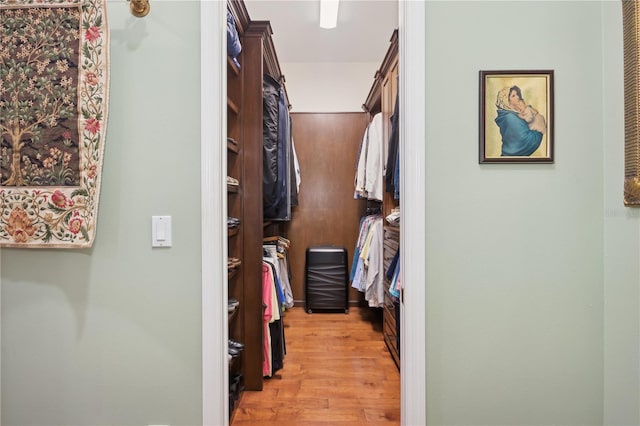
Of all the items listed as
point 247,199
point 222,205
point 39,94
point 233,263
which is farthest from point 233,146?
point 39,94

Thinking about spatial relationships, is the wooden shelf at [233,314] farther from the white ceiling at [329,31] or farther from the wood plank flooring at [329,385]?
the white ceiling at [329,31]

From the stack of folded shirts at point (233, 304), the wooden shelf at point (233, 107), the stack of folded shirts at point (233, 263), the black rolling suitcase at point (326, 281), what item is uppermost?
the wooden shelf at point (233, 107)

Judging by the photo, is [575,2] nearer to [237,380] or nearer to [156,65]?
[156,65]

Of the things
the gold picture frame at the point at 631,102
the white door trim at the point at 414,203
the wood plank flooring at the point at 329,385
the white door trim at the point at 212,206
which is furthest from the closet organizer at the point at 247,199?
the gold picture frame at the point at 631,102

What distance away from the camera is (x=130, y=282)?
1356 millimetres

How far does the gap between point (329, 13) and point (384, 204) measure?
1.71 meters

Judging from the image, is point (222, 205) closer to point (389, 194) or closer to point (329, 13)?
point (389, 194)

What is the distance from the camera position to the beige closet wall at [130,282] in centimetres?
134

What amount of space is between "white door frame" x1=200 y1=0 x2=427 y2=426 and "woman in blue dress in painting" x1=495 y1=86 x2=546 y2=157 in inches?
11.4

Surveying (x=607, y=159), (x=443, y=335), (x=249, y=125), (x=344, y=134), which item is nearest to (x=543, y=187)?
(x=607, y=159)

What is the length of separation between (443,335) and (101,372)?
1266 mm

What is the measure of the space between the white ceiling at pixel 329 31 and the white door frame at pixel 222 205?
6.73 feet

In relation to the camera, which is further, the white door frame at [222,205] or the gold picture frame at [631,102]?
the white door frame at [222,205]

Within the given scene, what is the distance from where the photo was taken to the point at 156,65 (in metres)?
1.35
